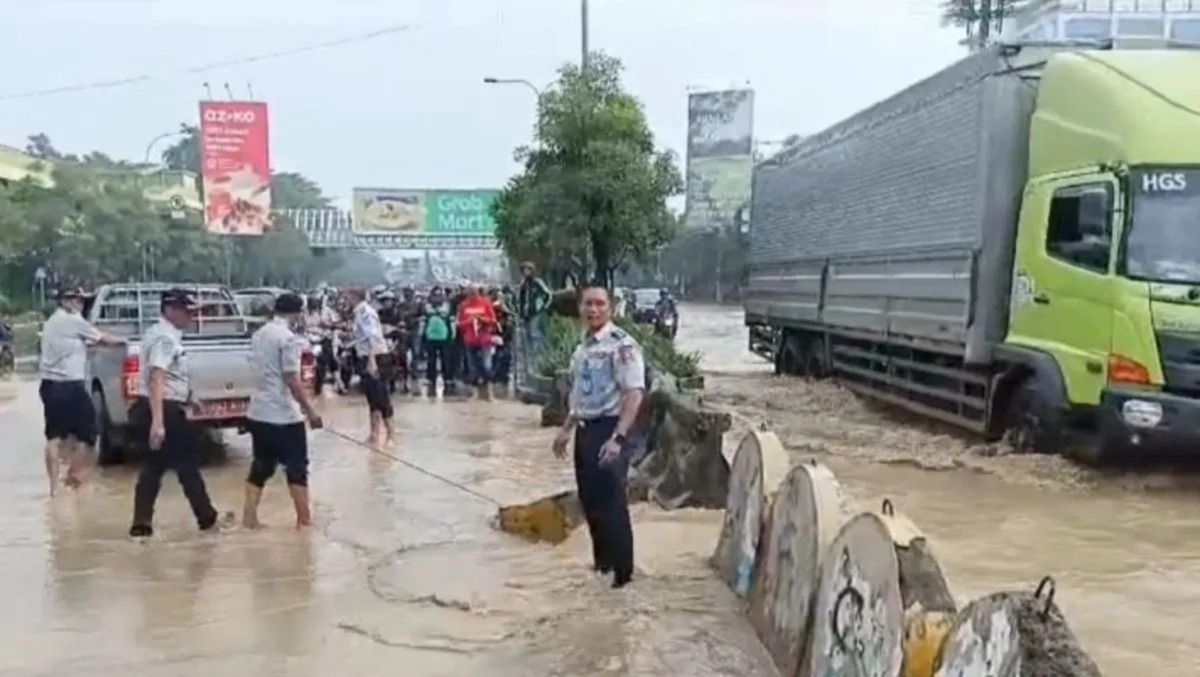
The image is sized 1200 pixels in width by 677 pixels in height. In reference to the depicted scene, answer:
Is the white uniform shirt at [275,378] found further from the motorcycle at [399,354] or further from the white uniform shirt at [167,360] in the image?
the motorcycle at [399,354]

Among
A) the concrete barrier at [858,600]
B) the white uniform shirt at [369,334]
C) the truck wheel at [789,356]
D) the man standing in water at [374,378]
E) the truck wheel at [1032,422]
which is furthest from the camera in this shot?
the truck wheel at [789,356]

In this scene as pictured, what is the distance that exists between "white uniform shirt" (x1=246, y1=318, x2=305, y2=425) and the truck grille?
623 cm

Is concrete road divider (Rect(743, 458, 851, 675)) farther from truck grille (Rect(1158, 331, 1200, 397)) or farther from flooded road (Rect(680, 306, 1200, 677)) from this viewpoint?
truck grille (Rect(1158, 331, 1200, 397))

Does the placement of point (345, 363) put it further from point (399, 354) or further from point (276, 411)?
point (276, 411)

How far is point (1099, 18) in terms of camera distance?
3616cm

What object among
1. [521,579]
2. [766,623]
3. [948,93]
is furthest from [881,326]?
[766,623]

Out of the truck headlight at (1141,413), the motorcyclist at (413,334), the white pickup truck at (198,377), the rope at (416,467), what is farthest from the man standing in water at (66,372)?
the motorcyclist at (413,334)

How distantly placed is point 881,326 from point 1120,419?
5.51m

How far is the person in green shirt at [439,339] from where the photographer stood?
21375 mm

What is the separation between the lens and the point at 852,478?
12.9 metres

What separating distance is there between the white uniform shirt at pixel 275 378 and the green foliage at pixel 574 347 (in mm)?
7677

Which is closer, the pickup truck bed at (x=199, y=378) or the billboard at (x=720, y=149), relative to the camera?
the pickup truck bed at (x=199, y=378)

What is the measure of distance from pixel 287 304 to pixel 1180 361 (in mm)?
6389

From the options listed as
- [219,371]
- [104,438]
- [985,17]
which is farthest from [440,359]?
[985,17]
